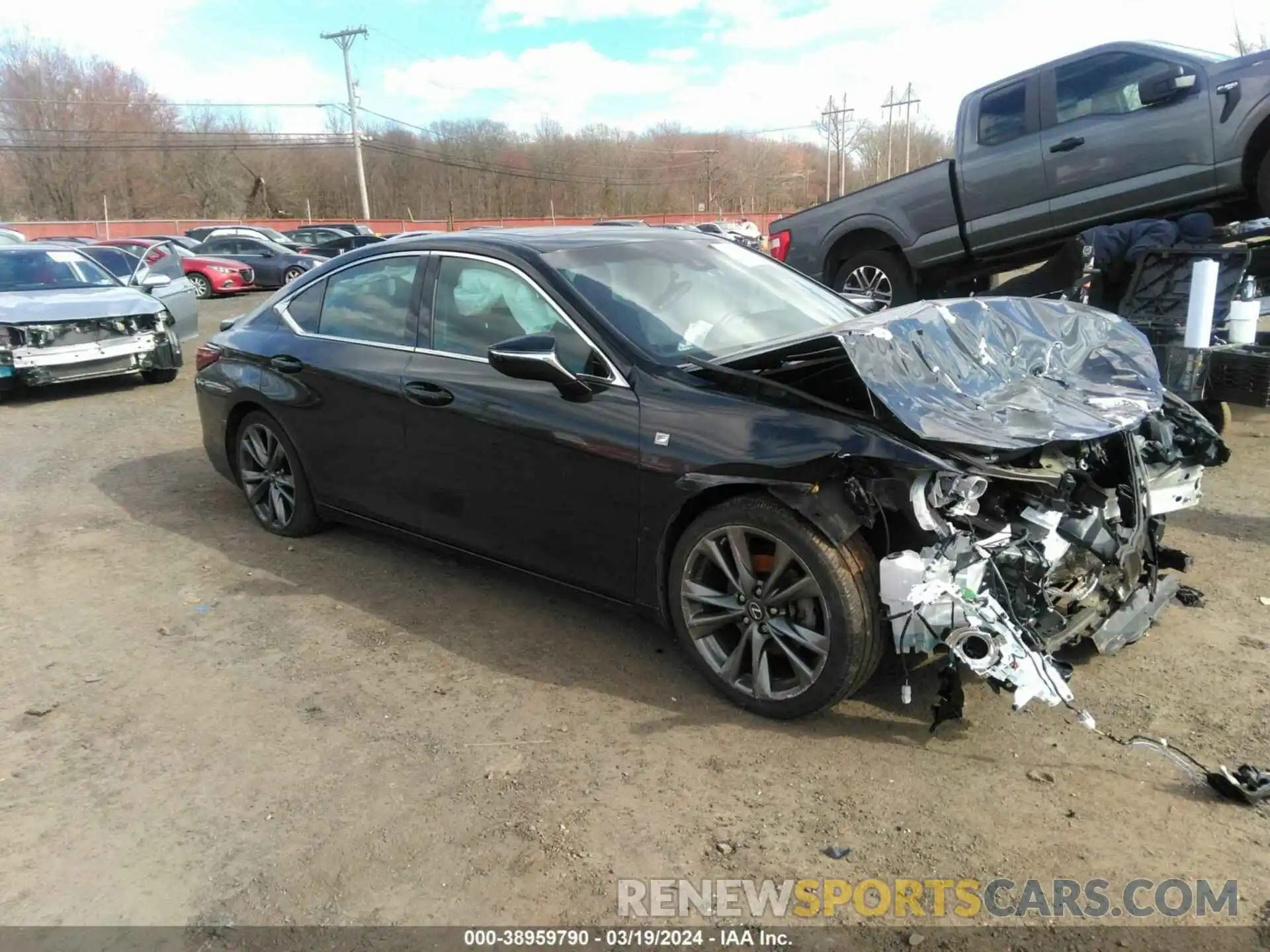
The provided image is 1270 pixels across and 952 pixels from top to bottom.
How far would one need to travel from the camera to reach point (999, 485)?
3.07m

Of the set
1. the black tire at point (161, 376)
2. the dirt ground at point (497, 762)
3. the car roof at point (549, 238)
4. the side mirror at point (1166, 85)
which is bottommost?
the dirt ground at point (497, 762)

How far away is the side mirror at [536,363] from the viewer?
3.48 metres

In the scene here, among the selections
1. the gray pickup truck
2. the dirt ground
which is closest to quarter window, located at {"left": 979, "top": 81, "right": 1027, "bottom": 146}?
the gray pickup truck

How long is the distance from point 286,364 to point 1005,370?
3.58 meters

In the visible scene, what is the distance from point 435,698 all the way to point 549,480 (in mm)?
962

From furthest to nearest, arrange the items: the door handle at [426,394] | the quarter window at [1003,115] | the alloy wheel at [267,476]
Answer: the quarter window at [1003,115], the alloy wheel at [267,476], the door handle at [426,394]

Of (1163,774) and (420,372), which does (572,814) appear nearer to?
(1163,774)

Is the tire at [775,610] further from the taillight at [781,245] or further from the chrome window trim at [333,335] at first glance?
the taillight at [781,245]

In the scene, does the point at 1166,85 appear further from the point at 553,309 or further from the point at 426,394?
the point at 426,394

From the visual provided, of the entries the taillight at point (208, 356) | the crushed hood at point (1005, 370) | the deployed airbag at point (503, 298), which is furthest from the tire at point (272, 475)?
the crushed hood at point (1005, 370)

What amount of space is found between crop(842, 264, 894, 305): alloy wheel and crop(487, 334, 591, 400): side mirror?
6228mm

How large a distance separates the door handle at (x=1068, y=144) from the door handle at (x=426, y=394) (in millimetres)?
6245

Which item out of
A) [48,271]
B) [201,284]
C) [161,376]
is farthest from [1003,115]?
[201,284]

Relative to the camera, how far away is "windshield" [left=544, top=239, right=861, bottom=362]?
3.72 metres
